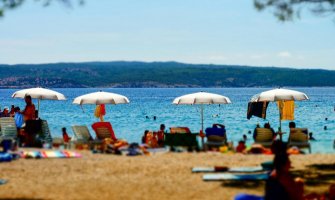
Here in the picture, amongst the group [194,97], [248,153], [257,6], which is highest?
[257,6]

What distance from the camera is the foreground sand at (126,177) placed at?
359 inches

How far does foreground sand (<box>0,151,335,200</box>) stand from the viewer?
359 inches

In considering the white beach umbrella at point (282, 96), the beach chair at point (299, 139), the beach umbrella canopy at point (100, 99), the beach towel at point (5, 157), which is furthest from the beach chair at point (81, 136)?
the beach chair at point (299, 139)

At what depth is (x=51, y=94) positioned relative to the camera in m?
18.8

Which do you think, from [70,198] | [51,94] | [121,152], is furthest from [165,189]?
[51,94]

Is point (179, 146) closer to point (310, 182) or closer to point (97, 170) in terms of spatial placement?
point (97, 170)

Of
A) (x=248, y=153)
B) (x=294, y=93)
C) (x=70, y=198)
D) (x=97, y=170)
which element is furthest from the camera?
(x=294, y=93)

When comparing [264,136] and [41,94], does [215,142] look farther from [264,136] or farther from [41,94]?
[41,94]

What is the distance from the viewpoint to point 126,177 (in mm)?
10734

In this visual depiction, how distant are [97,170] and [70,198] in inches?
109

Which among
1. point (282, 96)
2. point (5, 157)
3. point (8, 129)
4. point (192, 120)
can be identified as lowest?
point (192, 120)

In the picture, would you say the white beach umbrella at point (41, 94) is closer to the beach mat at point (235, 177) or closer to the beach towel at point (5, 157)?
the beach towel at point (5, 157)

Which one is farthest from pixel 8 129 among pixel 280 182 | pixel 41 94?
pixel 280 182

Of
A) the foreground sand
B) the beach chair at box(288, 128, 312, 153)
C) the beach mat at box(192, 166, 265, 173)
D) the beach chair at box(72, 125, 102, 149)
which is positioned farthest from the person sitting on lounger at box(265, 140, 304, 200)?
the beach chair at box(72, 125, 102, 149)
